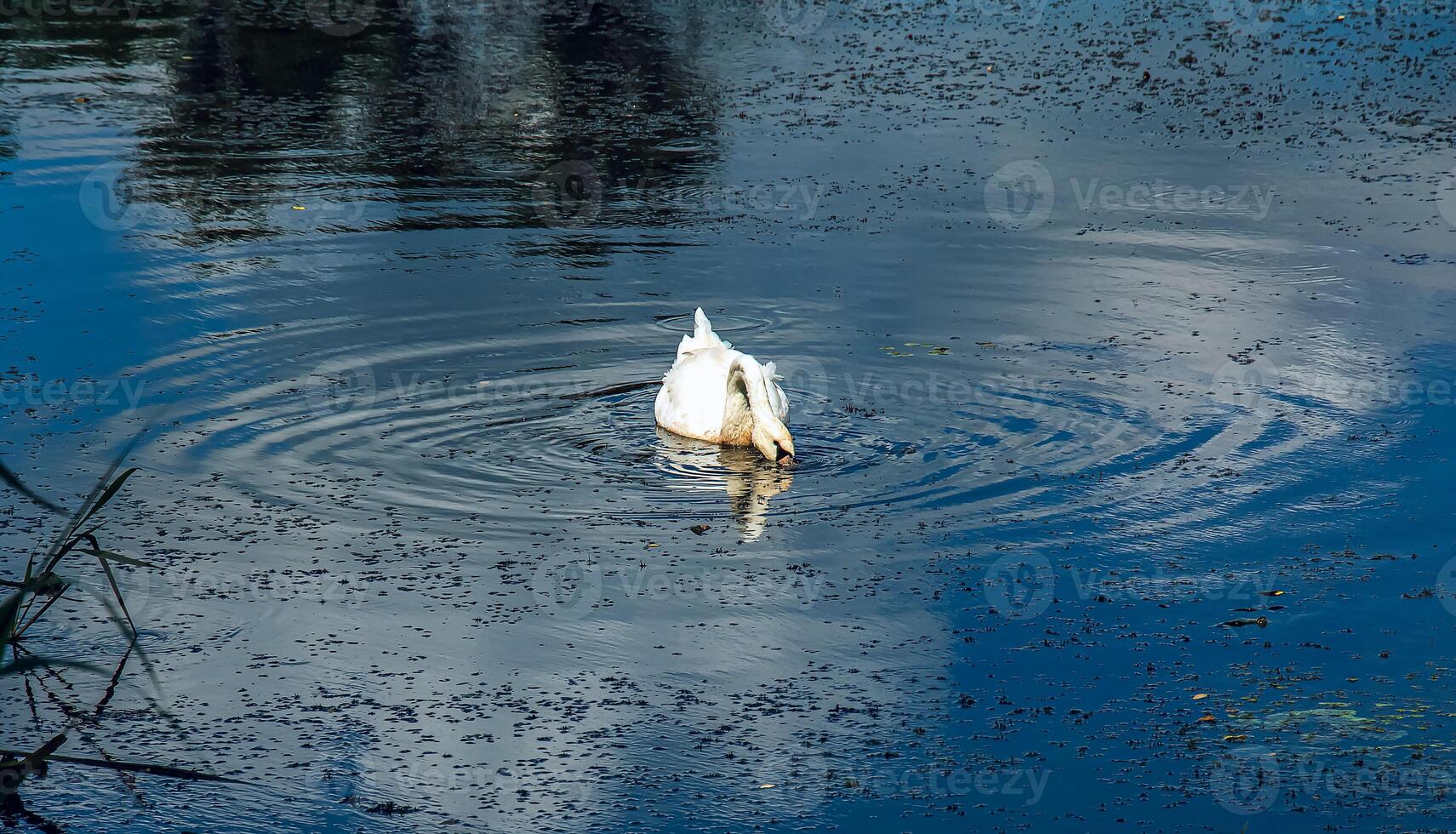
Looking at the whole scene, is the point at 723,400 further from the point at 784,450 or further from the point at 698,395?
the point at 784,450

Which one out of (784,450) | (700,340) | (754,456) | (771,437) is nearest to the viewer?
(771,437)

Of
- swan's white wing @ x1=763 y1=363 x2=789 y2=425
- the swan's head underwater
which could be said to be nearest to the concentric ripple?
the swan's head underwater

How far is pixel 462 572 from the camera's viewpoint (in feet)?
28.6

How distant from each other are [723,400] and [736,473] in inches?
24.3

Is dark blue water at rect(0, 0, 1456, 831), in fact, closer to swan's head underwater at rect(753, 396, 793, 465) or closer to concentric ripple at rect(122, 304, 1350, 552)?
concentric ripple at rect(122, 304, 1350, 552)

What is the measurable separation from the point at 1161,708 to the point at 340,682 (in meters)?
3.88

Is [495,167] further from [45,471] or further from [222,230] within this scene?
[45,471]

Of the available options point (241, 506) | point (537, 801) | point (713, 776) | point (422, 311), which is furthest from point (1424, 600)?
point (422, 311)

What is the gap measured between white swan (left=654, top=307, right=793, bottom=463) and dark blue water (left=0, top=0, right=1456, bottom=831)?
17 cm

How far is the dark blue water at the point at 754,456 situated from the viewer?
688 cm

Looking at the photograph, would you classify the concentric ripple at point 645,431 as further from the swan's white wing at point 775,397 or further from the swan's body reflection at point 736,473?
the swan's white wing at point 775,397

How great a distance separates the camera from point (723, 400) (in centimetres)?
1069

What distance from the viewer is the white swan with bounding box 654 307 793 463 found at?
10.3m

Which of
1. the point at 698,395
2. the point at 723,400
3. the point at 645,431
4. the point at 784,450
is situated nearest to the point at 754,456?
the point at 784,450
